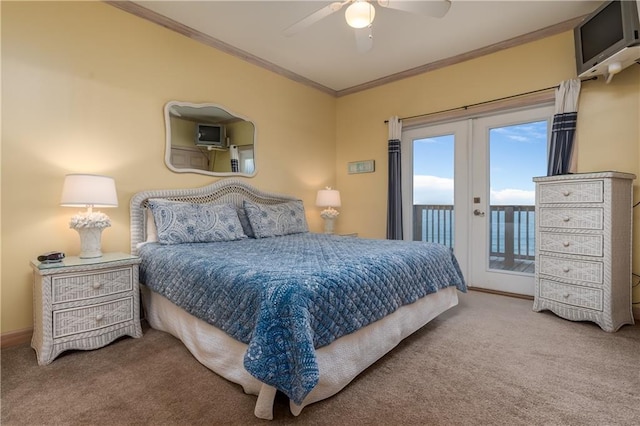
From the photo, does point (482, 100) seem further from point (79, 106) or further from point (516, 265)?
point (79, 106)

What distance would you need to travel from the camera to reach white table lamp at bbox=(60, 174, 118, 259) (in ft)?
7.29

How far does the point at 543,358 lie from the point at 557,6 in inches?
116

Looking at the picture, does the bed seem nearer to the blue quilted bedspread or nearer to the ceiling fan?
the blue quilted bedspread

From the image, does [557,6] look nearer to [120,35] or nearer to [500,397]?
[500,397]

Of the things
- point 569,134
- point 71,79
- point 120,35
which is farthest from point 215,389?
point 569,134

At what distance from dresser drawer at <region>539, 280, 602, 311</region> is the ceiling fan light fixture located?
2651 mm

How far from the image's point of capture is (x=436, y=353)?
83.8 inches

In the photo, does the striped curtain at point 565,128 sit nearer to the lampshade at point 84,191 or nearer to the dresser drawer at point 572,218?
the dresser drawer at point 572,218

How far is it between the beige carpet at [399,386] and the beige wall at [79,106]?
32.3 inches

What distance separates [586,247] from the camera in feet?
8.52

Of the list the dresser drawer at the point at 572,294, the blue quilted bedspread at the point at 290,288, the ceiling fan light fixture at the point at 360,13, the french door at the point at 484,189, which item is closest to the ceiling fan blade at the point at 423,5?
the ceiling fan light fixture at the point at 360,13

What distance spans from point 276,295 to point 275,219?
6.95ft

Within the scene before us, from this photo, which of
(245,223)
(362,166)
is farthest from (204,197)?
(362,166)

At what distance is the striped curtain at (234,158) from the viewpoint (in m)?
3.60
